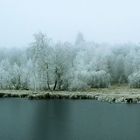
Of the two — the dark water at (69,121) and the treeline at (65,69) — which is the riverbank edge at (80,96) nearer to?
the dark water at (69,121)

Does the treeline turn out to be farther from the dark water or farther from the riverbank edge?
the dark water

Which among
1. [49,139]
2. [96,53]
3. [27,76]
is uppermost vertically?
[96,53]

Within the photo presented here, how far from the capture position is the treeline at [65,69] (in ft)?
295

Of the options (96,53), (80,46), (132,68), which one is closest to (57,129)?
(132,68)

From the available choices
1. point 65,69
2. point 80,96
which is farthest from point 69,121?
point 65,69

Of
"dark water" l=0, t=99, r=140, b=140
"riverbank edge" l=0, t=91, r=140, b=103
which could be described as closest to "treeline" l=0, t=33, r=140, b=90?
"riverbank edge" l=0, t=91, r=140, b=103

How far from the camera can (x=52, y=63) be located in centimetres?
8956

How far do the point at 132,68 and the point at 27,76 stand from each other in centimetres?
3392

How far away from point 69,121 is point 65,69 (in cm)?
4350

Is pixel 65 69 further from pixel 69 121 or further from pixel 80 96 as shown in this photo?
pixel 69 121

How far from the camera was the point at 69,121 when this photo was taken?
155ft

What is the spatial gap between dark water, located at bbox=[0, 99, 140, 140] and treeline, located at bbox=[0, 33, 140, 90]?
1025 inches

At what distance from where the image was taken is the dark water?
129 feet

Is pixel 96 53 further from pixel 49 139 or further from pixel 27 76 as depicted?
pixel 49 139
